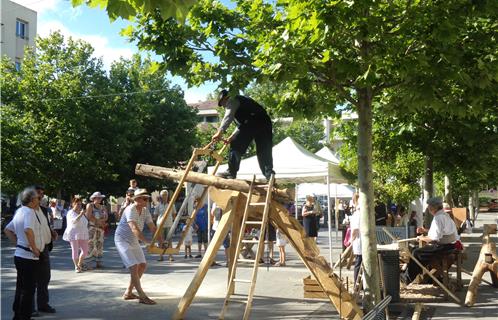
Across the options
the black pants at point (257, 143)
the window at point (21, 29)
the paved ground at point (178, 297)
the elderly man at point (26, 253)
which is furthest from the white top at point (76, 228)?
the window at point (21, 29)

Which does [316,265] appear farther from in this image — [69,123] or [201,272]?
[69,123]

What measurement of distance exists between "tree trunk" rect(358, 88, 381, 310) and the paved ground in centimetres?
78

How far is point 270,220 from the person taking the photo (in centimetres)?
859

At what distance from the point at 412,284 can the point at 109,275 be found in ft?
22.2

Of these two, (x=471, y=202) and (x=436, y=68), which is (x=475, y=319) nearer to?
(x=436, y=68)

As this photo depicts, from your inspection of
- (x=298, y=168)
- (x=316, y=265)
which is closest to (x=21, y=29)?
(x=298, y=168)

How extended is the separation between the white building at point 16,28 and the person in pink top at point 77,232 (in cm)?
3293

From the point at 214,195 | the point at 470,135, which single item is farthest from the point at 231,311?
the point at 470,135

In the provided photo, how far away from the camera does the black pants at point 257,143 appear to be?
852 cm

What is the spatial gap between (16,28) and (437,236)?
1689 inches

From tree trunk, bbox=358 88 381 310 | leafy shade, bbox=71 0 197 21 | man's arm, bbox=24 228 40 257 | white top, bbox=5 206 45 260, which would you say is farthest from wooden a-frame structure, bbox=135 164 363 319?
leafy shade, bbox=71 0 197 21

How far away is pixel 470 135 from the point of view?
41.9 feet

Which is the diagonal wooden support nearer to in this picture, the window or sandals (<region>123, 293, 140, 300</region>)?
sandals (<region>123, 293, 140, 300</region>)

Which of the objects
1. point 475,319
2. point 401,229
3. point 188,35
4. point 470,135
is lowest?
point 475,319
